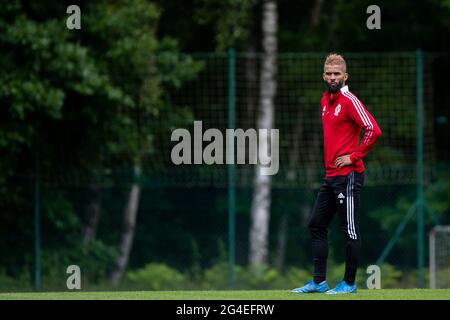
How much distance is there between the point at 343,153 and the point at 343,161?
0.08m

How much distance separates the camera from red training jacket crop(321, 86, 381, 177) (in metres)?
9.50

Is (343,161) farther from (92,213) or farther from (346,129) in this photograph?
(92,213)

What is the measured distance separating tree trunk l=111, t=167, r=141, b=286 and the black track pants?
974 centimetres

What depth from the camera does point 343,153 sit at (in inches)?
378

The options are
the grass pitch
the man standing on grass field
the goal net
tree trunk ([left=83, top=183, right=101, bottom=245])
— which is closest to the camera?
the grass pitch

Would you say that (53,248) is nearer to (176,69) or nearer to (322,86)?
(176,69)

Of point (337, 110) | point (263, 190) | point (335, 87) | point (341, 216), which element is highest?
point (335, 87)

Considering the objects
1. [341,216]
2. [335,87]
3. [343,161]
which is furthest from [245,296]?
[335,87]

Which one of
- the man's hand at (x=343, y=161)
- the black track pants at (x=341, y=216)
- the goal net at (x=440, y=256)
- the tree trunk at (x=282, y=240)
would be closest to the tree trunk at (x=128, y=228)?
the tree trunk at (x=282, y=240)

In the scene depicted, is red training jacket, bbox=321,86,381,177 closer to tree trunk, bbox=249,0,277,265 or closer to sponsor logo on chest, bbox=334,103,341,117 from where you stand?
sponsor logo on chest, bbox=334,103,341,117

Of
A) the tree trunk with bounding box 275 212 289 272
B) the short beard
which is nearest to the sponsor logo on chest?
the short beard

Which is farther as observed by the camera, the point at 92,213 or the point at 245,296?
the point at 92,213

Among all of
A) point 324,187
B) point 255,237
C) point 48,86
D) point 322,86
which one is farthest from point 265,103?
point 324,187

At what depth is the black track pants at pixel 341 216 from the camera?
9633mm
